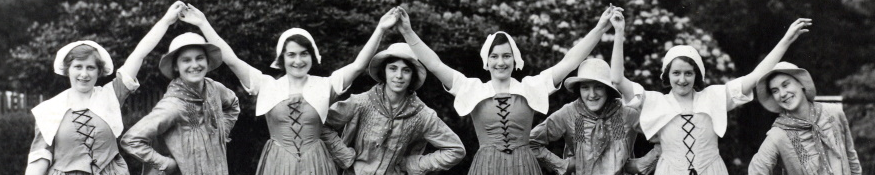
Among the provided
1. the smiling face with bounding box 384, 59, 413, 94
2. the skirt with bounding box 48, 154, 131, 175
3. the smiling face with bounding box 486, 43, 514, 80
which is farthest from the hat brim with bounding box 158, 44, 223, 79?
the smiling face with bounding box 486, 43, 514, 80

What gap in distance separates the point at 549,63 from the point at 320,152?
415 centimetres

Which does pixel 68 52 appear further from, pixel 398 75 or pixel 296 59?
pixel 398 75

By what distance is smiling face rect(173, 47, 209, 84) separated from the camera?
268 inches

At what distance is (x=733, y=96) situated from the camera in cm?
697

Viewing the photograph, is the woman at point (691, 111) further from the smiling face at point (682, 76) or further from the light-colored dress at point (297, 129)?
the light-colored dress at point (297, 129)

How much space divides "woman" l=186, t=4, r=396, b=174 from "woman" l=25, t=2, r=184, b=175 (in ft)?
2.32

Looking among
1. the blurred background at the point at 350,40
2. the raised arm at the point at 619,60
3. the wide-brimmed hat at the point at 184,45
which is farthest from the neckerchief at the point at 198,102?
the blurred background at the point at 350,40

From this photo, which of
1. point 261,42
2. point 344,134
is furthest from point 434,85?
point 344,134

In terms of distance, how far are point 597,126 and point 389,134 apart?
1.40m

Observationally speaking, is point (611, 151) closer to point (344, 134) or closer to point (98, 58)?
point (344, 134)

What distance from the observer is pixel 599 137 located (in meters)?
7.14

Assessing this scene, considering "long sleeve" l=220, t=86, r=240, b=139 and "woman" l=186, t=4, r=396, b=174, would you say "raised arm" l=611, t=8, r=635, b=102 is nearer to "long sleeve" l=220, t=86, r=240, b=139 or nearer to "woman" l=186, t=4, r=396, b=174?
"woman" l=186, t=4, r=396, b=174

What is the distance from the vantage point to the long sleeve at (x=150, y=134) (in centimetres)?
666

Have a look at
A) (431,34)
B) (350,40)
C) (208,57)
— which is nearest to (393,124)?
(208,57)
